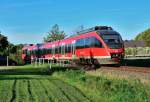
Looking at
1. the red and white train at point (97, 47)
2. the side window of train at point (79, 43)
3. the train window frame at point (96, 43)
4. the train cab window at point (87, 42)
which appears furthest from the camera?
the side window of train at point (79, 43)

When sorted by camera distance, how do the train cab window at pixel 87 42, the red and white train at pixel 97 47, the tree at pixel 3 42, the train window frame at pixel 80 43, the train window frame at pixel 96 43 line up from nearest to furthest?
the red and white train at pixel 97 47 < the train window frame at pixel 96 43 < the train cab window at pixel 87 42 < the train window frame at pixel 80 43 < the tree at pixel 3 42

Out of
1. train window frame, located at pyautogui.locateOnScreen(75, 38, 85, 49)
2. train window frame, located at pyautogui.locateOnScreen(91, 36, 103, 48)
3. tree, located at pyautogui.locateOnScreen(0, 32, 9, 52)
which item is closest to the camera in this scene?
train window frame, located at pyautogui.locateOnScreen(91, 36, 103, 48)

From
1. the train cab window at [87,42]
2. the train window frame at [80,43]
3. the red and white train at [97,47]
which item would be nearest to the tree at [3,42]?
the red and white train at [97,47]

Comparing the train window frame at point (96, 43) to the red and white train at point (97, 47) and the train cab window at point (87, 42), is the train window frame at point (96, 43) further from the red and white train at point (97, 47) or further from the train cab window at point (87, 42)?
the train cab window at point (87, 42)

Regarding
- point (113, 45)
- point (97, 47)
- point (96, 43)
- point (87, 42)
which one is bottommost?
point (97, 47)

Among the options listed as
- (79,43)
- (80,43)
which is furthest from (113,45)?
(79,43)

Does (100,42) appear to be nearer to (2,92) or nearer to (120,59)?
(120,59)

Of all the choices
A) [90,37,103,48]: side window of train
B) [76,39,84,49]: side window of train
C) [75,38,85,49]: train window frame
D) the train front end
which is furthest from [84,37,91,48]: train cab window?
the train front end

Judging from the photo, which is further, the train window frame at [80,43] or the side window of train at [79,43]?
the side window of train at [79,43]

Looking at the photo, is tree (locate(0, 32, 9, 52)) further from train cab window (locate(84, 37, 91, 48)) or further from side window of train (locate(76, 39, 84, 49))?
train cab window (locate(84, 37, 91, 48))

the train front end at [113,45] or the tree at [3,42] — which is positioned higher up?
the tree at [3,42]

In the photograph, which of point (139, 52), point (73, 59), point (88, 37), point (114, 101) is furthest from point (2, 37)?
point (114, 101)

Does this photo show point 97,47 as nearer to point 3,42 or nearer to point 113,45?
point 113,45

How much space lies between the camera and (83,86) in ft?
72.5
